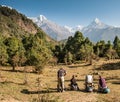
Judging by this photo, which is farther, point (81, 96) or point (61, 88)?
point (61, 88)

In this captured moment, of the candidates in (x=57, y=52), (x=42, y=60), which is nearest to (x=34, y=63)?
(x=42, y=60)

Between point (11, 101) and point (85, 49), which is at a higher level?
point (85, 49)

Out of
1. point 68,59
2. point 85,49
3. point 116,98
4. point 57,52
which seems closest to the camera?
point 116,98

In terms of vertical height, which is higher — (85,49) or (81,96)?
(85,49)

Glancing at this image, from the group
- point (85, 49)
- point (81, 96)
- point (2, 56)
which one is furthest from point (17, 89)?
point (85, 49)

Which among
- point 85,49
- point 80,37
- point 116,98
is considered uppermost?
point 80,37

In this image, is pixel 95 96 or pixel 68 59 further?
pixel 68 59

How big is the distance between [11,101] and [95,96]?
8.00 metres

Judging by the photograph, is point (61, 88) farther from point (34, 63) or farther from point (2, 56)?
point (2, 56)

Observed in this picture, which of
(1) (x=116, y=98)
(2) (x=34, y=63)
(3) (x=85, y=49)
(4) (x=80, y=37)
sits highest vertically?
(4) (x=80, y=37)

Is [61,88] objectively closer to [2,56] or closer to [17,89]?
[17,89]

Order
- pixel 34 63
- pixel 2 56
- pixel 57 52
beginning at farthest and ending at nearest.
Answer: pixel 57 52
pixel 2 56
pixel 34 63

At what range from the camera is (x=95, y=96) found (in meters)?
23.2

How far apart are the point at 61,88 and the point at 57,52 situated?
68.0 m
